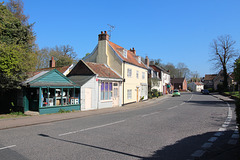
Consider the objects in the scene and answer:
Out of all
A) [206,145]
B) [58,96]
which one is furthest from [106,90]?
[206,145]

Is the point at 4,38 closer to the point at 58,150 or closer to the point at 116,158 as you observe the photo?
the point at 58,150

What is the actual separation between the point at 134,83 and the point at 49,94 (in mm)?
14476

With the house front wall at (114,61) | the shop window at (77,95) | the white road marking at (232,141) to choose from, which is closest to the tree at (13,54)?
the shop window at (77,95)

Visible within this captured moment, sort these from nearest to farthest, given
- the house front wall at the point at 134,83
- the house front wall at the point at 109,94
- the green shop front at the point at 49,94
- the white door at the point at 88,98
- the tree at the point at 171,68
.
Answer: the green shop front at the point at 49,94 → the white door at the point at 88,98 → the house front wall at the point at 109,94 → the house front wall at the point at 134,83 → the tree at the point at 171,68

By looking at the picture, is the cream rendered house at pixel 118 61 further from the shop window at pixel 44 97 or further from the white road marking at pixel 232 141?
the white road marking at pixel 232 141

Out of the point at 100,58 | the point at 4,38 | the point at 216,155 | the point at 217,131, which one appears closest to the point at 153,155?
the point at 216,155

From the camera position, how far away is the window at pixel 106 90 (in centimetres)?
2127

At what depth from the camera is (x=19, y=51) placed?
14812 mm

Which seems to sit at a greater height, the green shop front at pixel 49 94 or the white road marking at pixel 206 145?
the green shop front at pixel 49 94

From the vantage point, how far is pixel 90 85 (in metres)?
19.6

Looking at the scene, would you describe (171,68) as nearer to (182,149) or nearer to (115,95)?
(115,95)

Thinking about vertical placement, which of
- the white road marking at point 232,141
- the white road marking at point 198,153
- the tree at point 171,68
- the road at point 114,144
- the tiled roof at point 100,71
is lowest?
the road at point 114,144

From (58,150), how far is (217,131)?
7294 mm

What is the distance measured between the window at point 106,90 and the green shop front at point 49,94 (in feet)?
11.7
